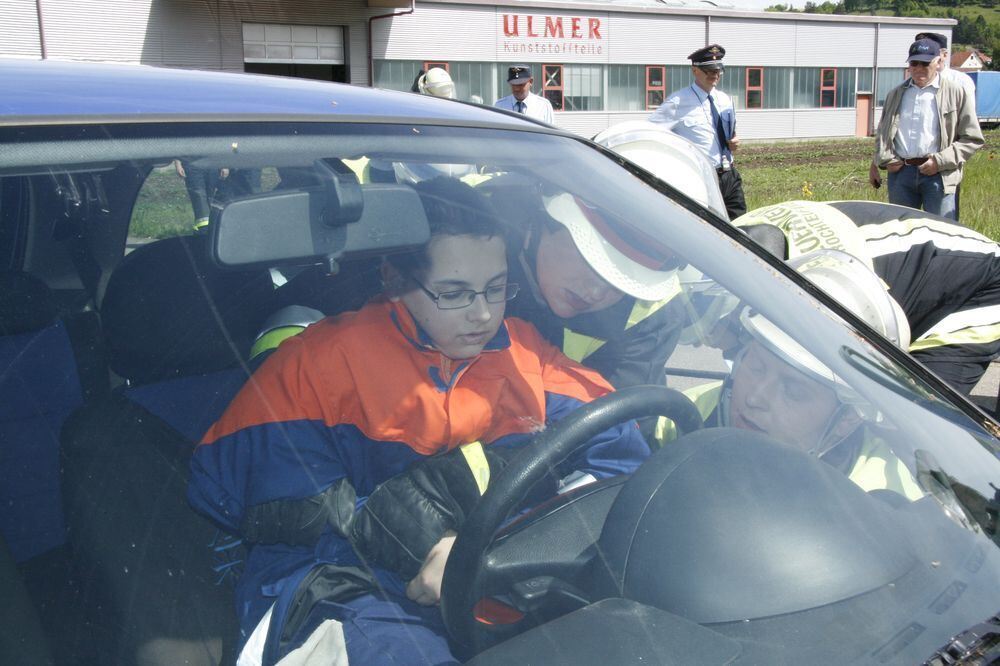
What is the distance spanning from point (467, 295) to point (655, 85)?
111 ft

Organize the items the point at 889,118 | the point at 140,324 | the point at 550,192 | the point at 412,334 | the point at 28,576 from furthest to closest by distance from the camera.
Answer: the point at 889,118 → the point at 550,192 → the point at 412,334 → the point at 140,324 → the point at 28,576

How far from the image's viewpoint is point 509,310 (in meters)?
1.53

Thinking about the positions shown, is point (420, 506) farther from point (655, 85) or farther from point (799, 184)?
point (655, 85)

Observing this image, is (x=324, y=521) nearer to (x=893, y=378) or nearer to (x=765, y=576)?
(x=765, y=576)

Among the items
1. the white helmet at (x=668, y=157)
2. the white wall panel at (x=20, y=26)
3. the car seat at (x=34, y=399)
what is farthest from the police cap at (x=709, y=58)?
the white wall panel at (x=20, y=26)

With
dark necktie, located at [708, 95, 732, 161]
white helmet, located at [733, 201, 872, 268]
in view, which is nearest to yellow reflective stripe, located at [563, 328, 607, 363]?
white helmet, located at [733, 201, 872, 268]

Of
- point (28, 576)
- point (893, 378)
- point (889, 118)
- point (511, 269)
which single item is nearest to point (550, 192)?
point (511, 269)

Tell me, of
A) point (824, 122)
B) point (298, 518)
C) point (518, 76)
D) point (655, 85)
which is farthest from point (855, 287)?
point (824, 122)

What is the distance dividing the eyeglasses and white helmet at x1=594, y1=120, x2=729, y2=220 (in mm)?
1571

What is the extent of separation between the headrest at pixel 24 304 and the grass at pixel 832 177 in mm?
7984

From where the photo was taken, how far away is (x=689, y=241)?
1.70 meters

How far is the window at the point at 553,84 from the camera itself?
31422 mm

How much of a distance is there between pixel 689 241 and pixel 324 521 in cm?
80

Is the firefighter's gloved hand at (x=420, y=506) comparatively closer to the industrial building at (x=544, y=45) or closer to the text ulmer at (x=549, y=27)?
the industrial building at (x=544, y=45)
